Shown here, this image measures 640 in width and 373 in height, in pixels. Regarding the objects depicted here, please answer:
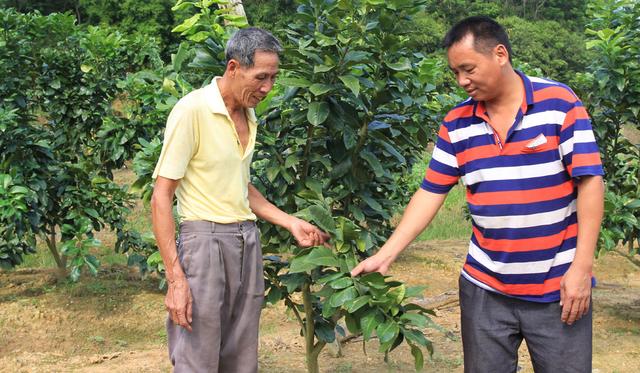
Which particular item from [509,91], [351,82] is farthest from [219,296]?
[509,91]

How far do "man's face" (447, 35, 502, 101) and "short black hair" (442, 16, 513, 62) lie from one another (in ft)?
0.04

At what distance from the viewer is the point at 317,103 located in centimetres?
306

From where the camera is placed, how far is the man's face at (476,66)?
7.78 feet

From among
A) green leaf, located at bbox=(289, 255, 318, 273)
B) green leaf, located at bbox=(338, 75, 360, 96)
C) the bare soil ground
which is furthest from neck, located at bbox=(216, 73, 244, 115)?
the bare soil ground

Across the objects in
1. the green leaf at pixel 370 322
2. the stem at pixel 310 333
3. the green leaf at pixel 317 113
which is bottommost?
the stem at pixel 310 333

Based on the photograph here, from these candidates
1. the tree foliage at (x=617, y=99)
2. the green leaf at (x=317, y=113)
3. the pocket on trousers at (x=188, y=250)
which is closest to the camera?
the pocket on trousers at (x=188, y=250)

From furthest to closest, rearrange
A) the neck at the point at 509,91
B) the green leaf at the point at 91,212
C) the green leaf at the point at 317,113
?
the green leaf at the point at 91,212, the green leaf at the point at 317,113, the neck at the point at 509,91

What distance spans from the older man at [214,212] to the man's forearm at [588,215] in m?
1.11

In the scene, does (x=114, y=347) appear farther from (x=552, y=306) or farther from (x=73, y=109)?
(x=552, y=306)

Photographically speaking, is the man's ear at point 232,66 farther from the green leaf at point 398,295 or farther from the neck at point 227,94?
the green leaf at point 398,295

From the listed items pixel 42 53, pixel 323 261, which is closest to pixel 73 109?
pixel 42 53

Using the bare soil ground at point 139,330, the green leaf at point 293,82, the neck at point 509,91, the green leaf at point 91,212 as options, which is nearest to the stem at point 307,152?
the green leaf at point 293,82

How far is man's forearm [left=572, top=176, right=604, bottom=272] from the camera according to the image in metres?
2.32

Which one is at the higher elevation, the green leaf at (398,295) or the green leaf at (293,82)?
the green leaf at (293,82)
